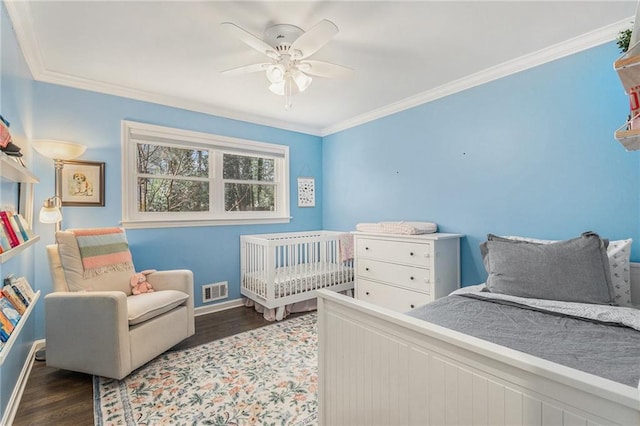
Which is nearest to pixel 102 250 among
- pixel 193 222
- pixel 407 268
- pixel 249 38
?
pixel 193 222

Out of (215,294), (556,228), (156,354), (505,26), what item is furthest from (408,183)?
(156,354)

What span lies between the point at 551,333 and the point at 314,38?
190 centimetres

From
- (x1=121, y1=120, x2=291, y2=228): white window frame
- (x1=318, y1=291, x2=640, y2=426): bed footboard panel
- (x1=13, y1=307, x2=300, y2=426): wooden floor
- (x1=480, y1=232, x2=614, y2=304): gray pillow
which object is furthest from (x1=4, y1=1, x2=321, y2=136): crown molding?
(x1=480, y1=232, x2=614, y2=304): gray pillow

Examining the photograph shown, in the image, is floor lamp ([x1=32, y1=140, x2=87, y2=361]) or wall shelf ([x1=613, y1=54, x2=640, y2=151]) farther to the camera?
floor lamp ([x1=32, y1=140, x2=87, y2=361])

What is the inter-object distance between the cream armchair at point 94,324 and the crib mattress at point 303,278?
1096 mm

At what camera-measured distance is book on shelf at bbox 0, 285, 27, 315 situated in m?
1.42

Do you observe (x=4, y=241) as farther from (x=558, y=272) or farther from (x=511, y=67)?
(x=511, y=67)

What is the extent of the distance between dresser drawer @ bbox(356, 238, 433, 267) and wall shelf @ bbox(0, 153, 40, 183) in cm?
267

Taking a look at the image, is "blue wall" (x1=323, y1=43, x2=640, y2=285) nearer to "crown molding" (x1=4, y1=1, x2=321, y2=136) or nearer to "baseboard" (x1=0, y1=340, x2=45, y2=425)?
"crown molding" (x1=4, y1=1, x2=321, y2=136)

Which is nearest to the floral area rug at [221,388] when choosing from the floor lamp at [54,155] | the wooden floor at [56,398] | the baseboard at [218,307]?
the wooden floor at [56,398]

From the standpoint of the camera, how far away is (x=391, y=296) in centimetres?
291

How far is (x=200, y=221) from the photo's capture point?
10.9 ft

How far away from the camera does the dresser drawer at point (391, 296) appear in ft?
8.84

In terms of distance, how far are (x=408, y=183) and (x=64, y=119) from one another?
338 centimetres
